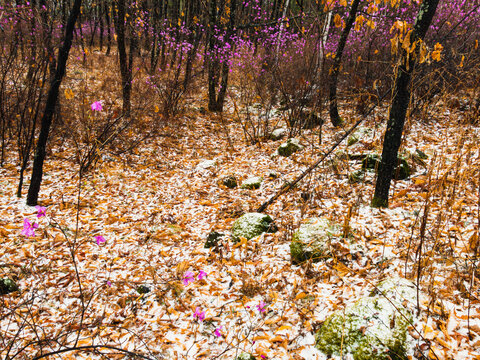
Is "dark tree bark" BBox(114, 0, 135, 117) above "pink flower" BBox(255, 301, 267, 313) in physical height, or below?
above

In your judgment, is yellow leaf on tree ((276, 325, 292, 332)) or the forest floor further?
yellow leaf on tree ((276, 325, 292, 332))

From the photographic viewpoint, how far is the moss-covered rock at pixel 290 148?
5.94 metres

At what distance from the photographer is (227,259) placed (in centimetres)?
335

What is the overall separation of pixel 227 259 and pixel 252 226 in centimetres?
57

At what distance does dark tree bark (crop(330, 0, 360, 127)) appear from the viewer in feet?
17.9

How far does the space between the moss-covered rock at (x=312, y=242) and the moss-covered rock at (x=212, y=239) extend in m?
1.07

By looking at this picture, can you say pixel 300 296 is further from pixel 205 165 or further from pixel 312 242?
pixel 205 165

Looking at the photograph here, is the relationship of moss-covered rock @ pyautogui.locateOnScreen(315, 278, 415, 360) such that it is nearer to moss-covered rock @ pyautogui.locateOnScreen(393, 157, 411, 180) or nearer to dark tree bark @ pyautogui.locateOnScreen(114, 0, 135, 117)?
moss-covered rock @ pyautogui.locateOnScreen(393, 157, 411, 180)

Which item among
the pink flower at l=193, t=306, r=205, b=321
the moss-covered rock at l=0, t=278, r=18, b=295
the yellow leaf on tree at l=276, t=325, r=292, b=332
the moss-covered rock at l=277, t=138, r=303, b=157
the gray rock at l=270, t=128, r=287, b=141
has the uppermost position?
the gray rock at l=270, t=128, r=287, b=141

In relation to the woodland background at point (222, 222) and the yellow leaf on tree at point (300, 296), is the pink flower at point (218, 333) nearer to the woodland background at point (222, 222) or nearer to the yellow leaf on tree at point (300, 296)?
the woodland background at point (222, 222)

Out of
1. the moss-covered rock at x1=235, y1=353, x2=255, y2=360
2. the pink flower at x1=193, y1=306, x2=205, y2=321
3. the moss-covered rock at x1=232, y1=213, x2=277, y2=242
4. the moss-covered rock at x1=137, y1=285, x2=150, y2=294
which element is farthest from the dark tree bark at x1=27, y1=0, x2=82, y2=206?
the moss-covered rock at x1=235, y1=353, x2=255, y2=360

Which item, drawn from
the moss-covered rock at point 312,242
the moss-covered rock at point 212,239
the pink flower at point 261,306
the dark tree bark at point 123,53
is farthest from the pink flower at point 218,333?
the dark tree bark at point 123,53

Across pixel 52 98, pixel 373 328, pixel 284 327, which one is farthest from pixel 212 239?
pixel 52 98

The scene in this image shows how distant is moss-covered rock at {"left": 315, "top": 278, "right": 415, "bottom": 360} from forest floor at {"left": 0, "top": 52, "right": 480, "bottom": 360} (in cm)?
10
